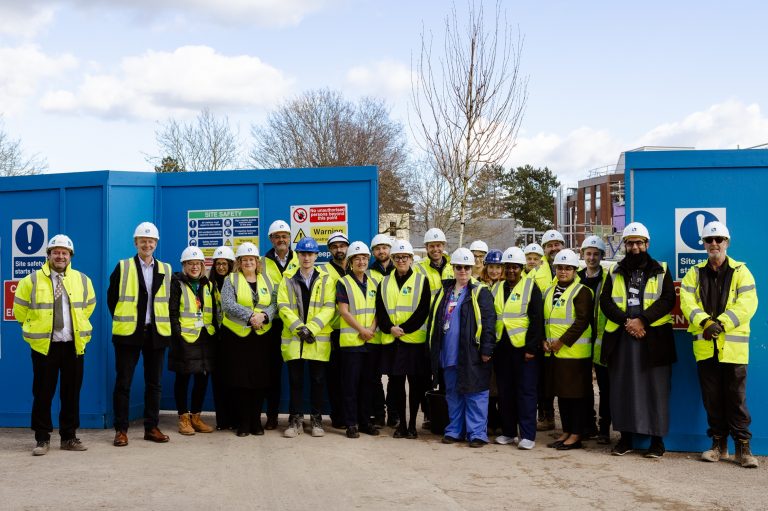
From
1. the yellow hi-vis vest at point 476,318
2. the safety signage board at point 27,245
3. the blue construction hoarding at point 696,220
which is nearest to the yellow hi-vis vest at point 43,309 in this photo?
the safety signage board at point 27,245

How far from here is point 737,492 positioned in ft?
20.8

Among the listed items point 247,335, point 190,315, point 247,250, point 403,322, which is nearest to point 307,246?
point 247,250

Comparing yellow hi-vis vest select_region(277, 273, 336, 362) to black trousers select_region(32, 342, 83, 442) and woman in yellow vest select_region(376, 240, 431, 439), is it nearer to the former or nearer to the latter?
woman in yellow vest select_region(376, 240, 431, 439)

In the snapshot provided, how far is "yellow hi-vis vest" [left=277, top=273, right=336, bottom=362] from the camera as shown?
27.7 feet

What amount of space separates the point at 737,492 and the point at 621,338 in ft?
6.02

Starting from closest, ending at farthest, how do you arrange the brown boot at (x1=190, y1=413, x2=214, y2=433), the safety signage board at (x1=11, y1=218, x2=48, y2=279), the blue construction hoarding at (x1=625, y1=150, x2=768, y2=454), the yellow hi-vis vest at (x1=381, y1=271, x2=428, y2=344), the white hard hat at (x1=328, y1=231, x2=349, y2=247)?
the blue construction hoarding at (x1=625, y1=150, x2=768, y2=454) < the yellow hi-vis vest at (x1=381, y1=271, x2=428, y2=344) < the brown boot at (x1=190, y1=413, x2=214, y2=433) < the white hard hat at (x1=328, y1=231, x2=349, y2=247) < the safety signage board at (x1=11, y1=218, x2=48, y2=279)

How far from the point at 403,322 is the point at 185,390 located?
2.51 m

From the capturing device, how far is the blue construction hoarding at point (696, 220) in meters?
7.76

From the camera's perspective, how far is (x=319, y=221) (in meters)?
9.39

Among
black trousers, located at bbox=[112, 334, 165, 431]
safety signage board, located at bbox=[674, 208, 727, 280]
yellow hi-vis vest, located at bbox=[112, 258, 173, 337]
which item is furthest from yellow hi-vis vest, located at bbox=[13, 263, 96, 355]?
safety signage board, located at bbox=[674, 208, 727, 280]

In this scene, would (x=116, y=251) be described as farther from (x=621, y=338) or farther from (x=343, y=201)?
(x=621, y=338)

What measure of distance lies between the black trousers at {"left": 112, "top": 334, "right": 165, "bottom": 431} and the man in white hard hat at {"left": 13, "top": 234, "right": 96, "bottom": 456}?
1.41 feet

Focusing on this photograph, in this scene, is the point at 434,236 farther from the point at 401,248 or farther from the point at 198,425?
the point at 198,425

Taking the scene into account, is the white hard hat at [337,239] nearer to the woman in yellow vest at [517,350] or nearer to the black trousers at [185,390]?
the woman in yellow vest at [517,350]
